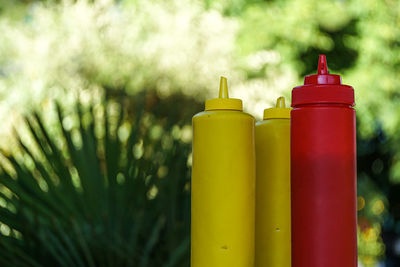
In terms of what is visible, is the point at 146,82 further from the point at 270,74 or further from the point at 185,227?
the point at 185,227

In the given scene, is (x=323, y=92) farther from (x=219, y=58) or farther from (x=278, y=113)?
(x=219, y=58)

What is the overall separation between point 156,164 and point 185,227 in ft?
0.95

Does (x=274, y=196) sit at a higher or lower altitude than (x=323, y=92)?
lower

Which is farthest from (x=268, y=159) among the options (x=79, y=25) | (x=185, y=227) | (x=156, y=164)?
(x=79, y=25)

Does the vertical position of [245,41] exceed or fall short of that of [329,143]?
it exceeds it

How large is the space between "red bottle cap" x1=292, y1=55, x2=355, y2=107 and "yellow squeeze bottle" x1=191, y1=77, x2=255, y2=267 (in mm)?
73

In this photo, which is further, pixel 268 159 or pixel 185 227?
pixel 185 227

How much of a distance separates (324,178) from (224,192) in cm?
12

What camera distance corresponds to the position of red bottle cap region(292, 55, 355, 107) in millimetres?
543

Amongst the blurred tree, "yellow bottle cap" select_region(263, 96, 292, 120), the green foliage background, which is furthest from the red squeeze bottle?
the green foliage background

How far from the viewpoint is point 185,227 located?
1.06 m

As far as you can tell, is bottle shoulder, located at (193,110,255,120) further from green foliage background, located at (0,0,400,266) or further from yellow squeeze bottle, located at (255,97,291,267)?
green foliage background, located at (0,0,400,266)

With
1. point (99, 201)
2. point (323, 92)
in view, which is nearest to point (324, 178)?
point (323, 92)

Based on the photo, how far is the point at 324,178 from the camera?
0.54 m
